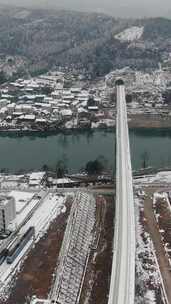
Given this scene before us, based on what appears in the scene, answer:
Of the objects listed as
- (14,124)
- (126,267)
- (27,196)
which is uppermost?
(14,124)

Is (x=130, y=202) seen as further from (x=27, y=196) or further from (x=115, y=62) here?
(x=115, y=62)

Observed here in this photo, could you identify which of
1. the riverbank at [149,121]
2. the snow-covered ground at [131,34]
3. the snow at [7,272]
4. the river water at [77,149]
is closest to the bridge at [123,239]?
the snow at [7,272]

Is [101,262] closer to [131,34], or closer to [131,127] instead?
[131,127]

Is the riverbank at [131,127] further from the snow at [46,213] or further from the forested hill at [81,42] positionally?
the forested hill at [81,42]

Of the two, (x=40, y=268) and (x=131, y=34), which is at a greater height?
(x=131, y=34)

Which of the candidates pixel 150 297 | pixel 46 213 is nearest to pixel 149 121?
pixel 46 213

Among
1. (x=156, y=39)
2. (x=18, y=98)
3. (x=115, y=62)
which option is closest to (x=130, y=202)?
(x=18, y=98)
